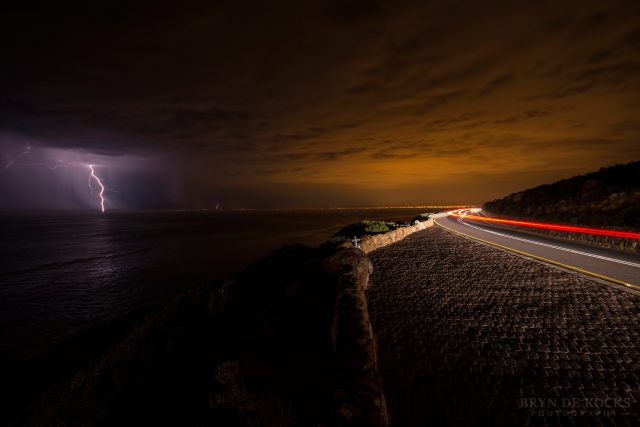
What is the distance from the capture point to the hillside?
2153 centimetres

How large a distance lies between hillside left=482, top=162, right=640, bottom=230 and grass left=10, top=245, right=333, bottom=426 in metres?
24.8

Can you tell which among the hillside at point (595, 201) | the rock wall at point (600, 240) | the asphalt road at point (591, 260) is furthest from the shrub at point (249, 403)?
the hillside at point (595, 201)

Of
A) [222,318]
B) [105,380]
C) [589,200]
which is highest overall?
[589,200]

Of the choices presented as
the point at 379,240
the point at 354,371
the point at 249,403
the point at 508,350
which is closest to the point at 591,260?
the point at 379,240

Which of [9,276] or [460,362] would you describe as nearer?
[460,362]

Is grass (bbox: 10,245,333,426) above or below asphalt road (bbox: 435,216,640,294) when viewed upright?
below

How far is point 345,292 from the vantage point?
6.73 m

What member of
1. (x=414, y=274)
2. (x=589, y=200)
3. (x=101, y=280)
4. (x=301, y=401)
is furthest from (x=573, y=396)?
(x=589, y=200)

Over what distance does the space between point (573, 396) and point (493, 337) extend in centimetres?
169

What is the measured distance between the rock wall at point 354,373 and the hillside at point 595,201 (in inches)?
946

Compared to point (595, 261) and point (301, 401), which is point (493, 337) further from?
point (595, 261)

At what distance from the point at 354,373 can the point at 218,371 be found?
2.44 m

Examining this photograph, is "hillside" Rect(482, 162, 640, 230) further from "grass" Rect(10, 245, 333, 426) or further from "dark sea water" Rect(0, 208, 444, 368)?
"dark sea water" Rect(0, 208, 444, 368)

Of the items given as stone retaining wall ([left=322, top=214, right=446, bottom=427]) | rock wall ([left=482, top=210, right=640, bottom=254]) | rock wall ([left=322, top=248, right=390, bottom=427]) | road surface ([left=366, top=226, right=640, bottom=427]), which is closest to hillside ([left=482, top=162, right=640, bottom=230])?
rock wall ([left=482, top=210, right=640, bottom=254])
